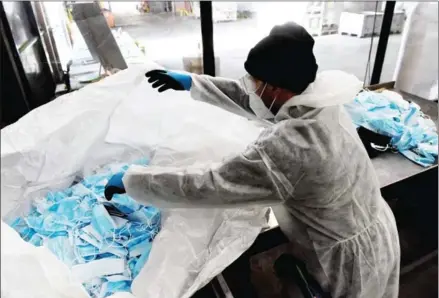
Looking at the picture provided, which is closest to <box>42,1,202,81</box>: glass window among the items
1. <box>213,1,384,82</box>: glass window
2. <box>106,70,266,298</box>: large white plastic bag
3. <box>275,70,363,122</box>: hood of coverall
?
<box>213,1,384,82</box>: glass window

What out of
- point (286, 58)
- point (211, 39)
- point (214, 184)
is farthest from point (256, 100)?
point (211, 39)

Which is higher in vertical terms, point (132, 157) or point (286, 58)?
point (286, 58)

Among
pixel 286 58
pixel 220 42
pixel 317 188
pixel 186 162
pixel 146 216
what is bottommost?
pixel 146 216

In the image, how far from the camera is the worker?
2.47 ft

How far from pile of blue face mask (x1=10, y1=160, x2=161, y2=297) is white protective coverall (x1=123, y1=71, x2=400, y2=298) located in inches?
11.0

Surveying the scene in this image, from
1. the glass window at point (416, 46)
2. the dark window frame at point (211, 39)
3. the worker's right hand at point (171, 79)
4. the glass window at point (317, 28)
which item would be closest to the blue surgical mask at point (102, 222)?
the worker's right hand at point (171, 79)

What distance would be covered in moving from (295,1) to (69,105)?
111cm

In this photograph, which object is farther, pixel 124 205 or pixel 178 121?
pixel 178 121

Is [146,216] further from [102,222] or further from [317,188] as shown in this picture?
[317,188]

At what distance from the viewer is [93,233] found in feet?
3.42

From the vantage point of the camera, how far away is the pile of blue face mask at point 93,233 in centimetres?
92

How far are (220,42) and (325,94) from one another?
3.62 feet

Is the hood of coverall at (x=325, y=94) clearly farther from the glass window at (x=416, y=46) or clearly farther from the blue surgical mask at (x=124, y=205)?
the glass window at (x=416, y=46)

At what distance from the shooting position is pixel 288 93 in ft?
2.69
